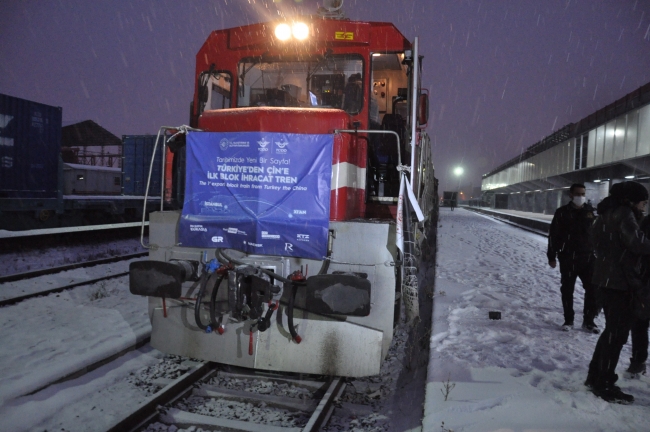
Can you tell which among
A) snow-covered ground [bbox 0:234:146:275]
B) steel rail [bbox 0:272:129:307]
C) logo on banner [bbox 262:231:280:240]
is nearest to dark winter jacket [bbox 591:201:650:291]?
logo on banner [bbox 262:231:280:240]

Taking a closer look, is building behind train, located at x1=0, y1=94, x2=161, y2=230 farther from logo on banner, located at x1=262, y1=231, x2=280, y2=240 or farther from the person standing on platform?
the person standing on platform

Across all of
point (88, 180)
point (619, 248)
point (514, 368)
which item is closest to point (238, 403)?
point (514, 368)

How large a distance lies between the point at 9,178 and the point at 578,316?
13.0 m

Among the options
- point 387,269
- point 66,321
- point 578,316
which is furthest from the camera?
point 578,316

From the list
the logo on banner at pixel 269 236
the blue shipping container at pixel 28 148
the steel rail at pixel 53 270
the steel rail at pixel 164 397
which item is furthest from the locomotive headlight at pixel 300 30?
the blue shipping container at pixel 28 148

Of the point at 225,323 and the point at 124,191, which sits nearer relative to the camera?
the point at 225,323

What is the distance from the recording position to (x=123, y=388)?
398 cm

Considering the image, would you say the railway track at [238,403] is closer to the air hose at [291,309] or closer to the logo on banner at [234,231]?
the air hose at [291,309]

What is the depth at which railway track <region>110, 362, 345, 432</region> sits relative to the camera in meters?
3.38

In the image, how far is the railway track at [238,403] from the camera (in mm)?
3385

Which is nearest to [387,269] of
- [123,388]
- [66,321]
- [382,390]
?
[382,390]

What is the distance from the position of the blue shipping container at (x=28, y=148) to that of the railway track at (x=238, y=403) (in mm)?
10188

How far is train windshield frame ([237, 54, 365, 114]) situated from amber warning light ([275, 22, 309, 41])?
25 cm

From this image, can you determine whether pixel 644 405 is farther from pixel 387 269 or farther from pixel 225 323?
pixel 225 323
